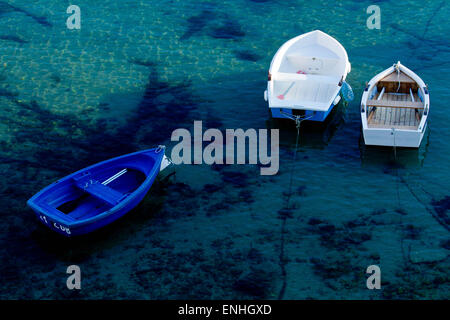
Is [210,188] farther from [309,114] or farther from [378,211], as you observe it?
[378,211]

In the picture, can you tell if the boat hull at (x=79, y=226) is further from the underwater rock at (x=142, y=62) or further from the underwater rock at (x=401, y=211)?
the underwater rock at (x=142, y=62)

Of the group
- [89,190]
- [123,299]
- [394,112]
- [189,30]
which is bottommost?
[123,299]

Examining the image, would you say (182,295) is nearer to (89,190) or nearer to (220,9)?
(89,190)

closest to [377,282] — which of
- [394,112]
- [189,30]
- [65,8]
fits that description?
[394,112]

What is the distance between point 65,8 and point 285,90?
19.2 m

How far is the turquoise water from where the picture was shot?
20469mm

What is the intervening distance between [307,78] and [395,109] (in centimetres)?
440

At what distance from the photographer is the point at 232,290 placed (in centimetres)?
1980

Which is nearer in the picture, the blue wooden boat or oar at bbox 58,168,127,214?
the blue wooden boat

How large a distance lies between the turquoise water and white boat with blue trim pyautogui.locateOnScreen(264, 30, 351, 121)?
1254mm

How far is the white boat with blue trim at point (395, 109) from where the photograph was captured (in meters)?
25.7

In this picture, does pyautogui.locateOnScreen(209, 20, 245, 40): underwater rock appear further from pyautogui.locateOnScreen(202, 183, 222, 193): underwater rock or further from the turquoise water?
pyautogui.locateOnScreen(202, 183, 222, 193): underwater rock

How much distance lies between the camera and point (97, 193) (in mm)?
23047

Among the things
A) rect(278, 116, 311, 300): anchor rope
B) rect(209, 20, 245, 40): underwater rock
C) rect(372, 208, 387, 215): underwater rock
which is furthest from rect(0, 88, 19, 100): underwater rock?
rect(372, 208, 387, 215): underwater rock
